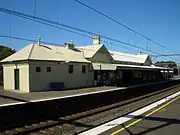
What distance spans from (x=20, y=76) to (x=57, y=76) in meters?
4.35

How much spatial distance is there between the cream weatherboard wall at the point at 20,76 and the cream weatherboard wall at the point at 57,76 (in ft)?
1.76

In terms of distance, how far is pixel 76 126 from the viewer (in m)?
12.4

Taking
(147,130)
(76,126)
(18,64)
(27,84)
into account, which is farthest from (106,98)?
(18,64)

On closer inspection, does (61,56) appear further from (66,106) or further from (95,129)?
(95,129)

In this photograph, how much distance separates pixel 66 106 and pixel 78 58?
2444 centimetres

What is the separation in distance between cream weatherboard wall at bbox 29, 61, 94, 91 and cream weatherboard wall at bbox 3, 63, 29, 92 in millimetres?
536

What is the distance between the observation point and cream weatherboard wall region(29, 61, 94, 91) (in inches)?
1254

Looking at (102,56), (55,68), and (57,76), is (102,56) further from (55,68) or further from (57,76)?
(55,68)

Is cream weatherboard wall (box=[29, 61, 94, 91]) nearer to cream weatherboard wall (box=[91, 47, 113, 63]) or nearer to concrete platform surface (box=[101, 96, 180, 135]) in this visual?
cream weatherboard wall (box=[91, 47, 113, 63])

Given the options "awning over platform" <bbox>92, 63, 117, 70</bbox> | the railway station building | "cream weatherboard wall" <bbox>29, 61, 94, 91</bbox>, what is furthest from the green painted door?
"awning over platform" <bbox>92, 63, 117, 70</bbox>

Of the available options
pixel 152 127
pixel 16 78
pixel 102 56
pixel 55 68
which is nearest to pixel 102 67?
pixel 102 56

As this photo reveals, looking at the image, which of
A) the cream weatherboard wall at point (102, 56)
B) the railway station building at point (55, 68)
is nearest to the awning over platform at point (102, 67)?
the railway station building at point (55, 68)

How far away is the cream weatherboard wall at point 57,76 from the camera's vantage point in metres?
31.8

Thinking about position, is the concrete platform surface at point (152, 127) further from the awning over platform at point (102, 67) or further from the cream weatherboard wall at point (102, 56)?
the cream weatherboard wall at point (102, 56)
